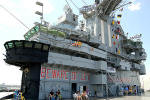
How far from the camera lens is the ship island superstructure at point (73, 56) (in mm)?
19453

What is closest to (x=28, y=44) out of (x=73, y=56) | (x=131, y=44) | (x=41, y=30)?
(x=41, y=30)

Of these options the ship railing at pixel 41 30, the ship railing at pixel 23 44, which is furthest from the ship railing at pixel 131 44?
the ship railing at pixel 23 44

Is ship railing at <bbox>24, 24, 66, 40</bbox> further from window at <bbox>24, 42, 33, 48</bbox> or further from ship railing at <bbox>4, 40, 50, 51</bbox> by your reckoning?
window at <bbox>24, 42, 33, 48</bbox>

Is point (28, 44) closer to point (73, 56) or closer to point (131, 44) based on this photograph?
point (73, 56)

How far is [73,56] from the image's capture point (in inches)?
920

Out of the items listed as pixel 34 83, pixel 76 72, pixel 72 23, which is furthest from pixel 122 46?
pixel 34 83

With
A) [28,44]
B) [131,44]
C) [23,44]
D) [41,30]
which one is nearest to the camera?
[23,44]

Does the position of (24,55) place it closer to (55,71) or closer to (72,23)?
(55,71)

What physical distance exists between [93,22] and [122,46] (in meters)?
12.5

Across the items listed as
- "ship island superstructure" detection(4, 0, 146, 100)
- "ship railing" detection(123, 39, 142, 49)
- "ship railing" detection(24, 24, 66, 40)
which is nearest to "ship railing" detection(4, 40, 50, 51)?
"ship island superstructure" detection(4, 0, 146, 100)

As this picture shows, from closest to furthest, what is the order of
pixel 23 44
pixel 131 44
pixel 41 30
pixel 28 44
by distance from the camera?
pixel 23 44, pixel 28 44, pixel 41 30, pixel 131 44

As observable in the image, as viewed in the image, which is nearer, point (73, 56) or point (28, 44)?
point (28, 44)

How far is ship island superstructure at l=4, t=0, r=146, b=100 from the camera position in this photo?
19.5 meters

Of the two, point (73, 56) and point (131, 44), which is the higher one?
point (131, 44)
